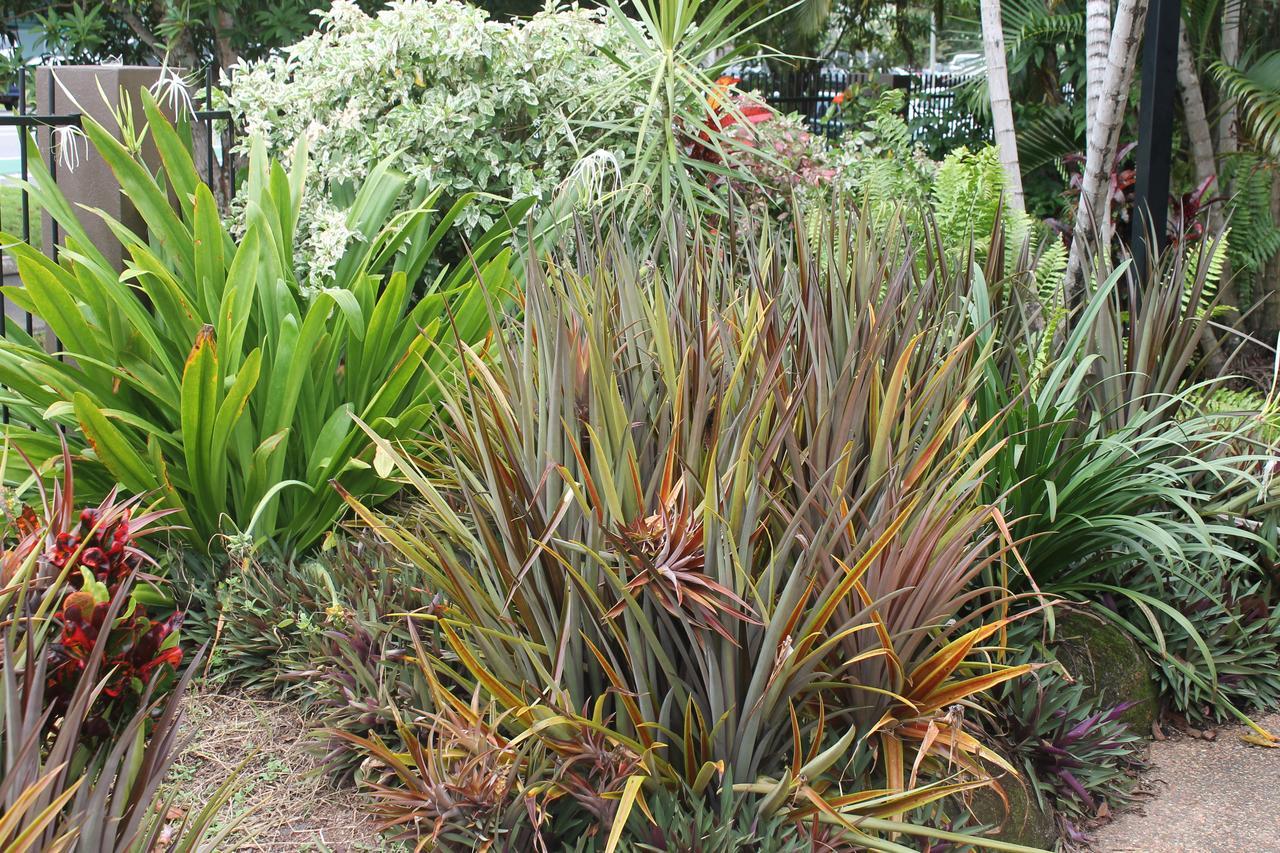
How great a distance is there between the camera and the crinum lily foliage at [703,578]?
2.17 metres

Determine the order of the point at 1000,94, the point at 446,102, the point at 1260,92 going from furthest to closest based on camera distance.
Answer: the point at 1260,92
the point at 1000,94
the point at 446,102

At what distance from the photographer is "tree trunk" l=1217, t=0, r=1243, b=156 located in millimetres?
8352

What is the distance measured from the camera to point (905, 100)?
12.2 metres

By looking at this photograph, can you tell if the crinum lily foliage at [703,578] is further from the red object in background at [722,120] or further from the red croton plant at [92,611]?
the red object in background at [722,120]

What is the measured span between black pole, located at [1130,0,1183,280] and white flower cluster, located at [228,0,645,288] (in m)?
2.28

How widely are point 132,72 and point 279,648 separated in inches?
105

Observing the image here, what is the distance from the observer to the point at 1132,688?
3.32m

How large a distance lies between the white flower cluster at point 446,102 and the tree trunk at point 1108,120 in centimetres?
201

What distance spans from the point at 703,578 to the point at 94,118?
144 inches

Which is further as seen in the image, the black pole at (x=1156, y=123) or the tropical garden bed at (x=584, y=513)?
the black pole at (x=1156, y=123)

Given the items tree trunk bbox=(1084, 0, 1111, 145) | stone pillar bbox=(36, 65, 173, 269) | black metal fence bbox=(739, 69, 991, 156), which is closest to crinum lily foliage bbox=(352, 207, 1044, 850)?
stone pillar bbox=(36, 65, 173, 269)

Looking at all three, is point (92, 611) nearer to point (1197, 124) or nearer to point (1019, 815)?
point (1019, 815)

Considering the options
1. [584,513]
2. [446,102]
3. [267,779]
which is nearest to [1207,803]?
[584,513]

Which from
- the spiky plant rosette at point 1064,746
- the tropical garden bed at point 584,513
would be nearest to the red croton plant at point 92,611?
the tropical garden bed at point 584,513
